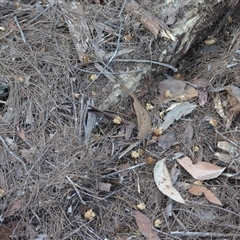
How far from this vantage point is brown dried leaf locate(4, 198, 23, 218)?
235cm

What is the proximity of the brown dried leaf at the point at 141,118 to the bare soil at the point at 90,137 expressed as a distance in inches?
1.7

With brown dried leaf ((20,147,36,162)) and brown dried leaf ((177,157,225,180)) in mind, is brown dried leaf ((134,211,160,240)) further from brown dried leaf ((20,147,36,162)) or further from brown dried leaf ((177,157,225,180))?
brown dried leaf ((20,147,36,162))

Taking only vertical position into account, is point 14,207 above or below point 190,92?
below

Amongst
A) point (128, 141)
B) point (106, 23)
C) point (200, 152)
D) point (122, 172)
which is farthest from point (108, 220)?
point (106, 23)

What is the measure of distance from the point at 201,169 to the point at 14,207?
3.49ft

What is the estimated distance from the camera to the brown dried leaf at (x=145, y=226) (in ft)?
7.63

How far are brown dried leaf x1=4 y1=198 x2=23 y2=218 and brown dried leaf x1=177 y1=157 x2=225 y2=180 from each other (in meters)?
0.93

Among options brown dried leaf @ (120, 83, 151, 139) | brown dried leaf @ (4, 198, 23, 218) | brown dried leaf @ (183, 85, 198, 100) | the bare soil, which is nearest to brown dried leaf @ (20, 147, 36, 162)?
the bare soil

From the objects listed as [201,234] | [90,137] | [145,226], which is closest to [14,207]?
[90,137]

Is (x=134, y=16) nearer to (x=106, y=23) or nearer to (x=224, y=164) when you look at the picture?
(x=106, y=23)

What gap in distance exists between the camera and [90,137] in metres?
2.61

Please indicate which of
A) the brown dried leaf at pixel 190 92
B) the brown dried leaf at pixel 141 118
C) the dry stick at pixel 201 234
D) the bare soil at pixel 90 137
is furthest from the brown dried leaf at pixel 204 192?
the brown dried leaf at pixel 190 92

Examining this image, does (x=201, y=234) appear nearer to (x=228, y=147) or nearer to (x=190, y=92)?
(x=228, y=147)

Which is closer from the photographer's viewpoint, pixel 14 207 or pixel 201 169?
pixel 14 207
